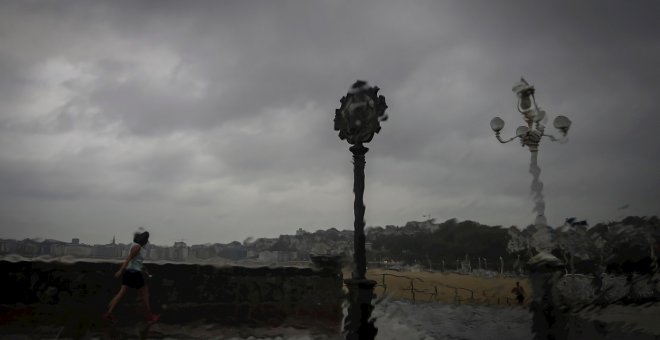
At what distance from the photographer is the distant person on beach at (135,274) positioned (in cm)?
634

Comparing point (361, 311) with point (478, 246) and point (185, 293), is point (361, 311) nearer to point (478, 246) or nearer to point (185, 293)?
point (185, 293)

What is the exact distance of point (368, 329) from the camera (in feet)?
14.5

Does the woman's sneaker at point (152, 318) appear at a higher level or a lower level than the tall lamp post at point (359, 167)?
lower

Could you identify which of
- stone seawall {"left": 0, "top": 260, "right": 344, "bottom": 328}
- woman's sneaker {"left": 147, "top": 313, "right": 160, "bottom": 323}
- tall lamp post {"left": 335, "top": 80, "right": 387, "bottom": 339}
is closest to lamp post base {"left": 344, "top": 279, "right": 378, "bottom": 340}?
tall lamp post {"left": 335, "top": 80, "right": 387, "bottom": 339}

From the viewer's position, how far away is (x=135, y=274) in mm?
6434

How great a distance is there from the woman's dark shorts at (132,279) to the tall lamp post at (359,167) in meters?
3.60

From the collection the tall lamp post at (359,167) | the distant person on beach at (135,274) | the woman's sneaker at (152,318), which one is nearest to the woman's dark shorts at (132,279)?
the distant person on beach at (135,274)

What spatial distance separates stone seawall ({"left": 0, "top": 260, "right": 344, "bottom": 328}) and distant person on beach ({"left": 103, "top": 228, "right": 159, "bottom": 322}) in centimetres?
47

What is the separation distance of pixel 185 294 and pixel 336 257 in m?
3.11

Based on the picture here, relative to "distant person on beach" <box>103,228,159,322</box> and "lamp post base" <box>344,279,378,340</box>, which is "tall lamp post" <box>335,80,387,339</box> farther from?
"distant person on beach" <box>103,228,159,322</box>

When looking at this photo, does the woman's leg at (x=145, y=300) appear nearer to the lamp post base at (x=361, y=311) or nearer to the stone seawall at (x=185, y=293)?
the stone seawall at (x=185, y=293)

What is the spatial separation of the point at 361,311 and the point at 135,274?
158 inches

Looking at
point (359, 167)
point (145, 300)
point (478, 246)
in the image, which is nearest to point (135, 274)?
point (145, 300)

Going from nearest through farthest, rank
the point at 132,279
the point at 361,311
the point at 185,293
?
the point at 361,311, the point at 132,279, the point at 185,293
